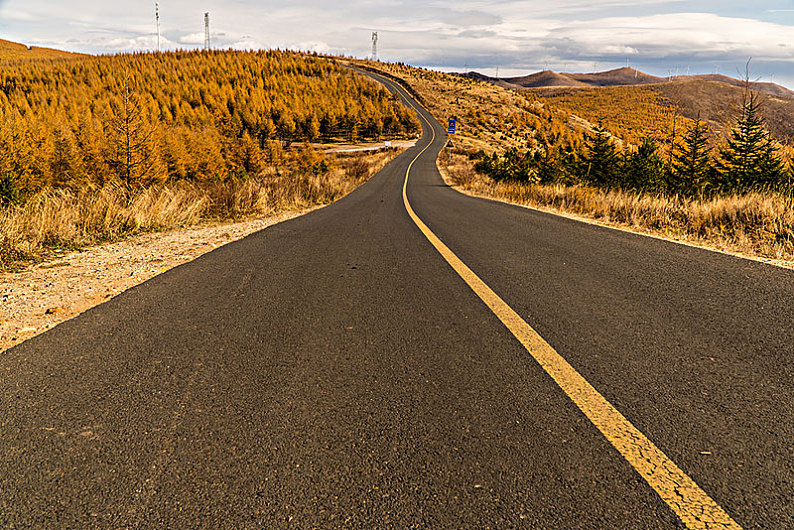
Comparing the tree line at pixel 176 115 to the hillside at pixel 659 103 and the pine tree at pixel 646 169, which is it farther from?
the hillside at pixel 659 103

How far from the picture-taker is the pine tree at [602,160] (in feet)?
56.4

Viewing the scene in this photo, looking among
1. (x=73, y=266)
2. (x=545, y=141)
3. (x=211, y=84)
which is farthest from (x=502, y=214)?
(x=211, y=84)

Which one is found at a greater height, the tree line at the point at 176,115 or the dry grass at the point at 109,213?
the tree line at the point at 176,115

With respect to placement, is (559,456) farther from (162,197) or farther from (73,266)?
(162,197)

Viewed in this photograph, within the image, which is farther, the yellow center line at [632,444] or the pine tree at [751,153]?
the pine tree at [751,153]

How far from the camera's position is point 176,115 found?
68688mm

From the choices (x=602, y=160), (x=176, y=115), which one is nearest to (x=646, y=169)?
(x=602, y=160)

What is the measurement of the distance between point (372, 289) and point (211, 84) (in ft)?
299

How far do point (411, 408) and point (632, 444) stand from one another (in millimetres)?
966

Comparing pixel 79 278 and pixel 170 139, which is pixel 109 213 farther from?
pixel 170 139

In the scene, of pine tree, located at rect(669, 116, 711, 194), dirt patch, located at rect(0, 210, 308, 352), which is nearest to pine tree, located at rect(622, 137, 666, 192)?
pine tree, located at rect(669, 116, 711, 194)

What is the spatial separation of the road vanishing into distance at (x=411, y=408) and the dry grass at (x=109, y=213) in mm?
3012

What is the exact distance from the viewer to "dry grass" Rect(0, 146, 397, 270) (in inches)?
234

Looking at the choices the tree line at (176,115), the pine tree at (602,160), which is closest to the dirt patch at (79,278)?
the tree line at (176,115)
